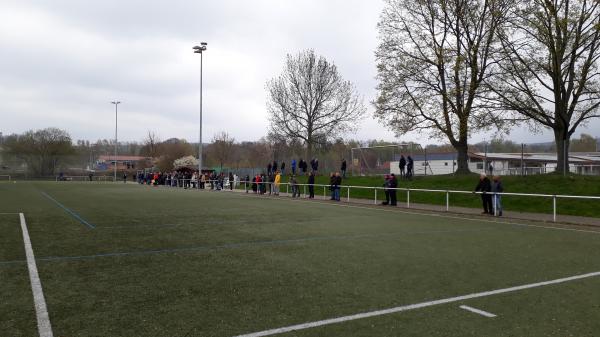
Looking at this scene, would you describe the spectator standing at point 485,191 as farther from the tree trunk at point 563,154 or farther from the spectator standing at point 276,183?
the spectator standing at point 276,183

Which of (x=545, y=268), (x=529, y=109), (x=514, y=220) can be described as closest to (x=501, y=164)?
(x=529, y=109)

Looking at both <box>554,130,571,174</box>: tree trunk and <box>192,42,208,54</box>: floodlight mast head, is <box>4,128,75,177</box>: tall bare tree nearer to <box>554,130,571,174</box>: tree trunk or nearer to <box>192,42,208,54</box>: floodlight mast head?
<box>192,42,208,54</box>: floodlight mast head

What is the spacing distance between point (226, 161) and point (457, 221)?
71.0m

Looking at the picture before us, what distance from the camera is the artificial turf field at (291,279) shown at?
4.30m

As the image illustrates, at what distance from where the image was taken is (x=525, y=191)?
788 inches

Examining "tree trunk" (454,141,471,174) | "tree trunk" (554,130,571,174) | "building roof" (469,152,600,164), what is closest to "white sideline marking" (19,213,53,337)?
"tree trunk" (554,130,571,174)

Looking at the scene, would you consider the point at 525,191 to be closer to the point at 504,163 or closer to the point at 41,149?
the point at 504,163

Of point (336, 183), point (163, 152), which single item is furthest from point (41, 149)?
point (336, 183)

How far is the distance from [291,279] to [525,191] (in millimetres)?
17454

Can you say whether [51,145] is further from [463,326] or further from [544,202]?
[463,326]

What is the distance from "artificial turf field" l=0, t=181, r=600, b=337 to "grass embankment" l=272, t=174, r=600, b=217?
20.1ft

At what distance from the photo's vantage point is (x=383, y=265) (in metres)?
7.13

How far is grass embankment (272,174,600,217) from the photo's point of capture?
56.0ft

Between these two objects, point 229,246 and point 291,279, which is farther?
point 229,246
